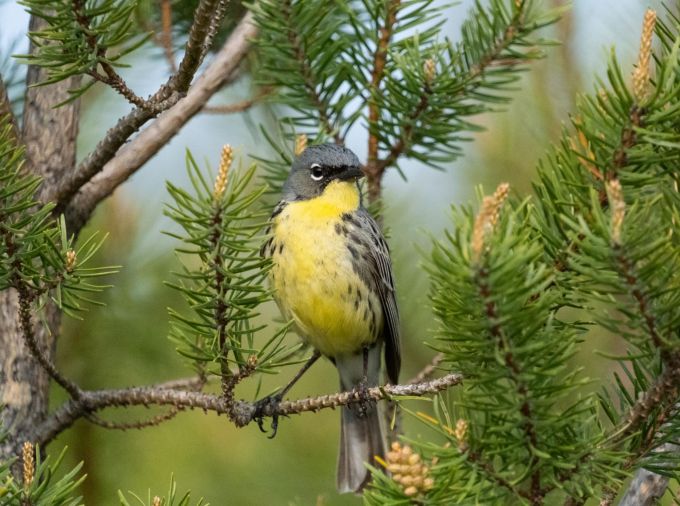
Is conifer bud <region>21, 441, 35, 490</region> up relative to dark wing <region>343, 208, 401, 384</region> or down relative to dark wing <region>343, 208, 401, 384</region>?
up

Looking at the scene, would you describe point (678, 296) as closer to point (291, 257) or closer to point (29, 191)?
point (29, 191)

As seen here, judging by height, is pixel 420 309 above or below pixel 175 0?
below

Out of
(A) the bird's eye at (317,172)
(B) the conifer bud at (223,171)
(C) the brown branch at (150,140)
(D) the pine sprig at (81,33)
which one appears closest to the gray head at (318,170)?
(A) the bird's eye at (317,172)

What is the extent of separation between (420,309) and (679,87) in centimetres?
212

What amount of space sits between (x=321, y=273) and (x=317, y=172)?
42 centimetres

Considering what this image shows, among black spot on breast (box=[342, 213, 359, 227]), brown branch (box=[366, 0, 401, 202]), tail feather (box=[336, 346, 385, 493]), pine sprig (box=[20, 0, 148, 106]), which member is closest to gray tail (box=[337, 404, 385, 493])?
tail feather (box=[336, 346, 385, 493])

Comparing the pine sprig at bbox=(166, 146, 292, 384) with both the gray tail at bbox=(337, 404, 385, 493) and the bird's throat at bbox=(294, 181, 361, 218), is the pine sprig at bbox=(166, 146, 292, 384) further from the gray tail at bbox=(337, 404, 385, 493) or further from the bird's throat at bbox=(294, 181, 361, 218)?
the bird's throat at bbox=(294, 181, 361, 218)

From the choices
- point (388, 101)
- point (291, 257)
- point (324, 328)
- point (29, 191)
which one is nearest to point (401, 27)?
point (388, 101)

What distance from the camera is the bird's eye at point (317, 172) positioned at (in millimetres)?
3402

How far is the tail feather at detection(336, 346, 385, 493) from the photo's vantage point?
128 inches

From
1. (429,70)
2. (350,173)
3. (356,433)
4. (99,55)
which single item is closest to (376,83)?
(429,70)

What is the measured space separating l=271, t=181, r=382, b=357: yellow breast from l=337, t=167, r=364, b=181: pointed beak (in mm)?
59

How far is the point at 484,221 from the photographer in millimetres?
1303

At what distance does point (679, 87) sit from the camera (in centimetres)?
153
